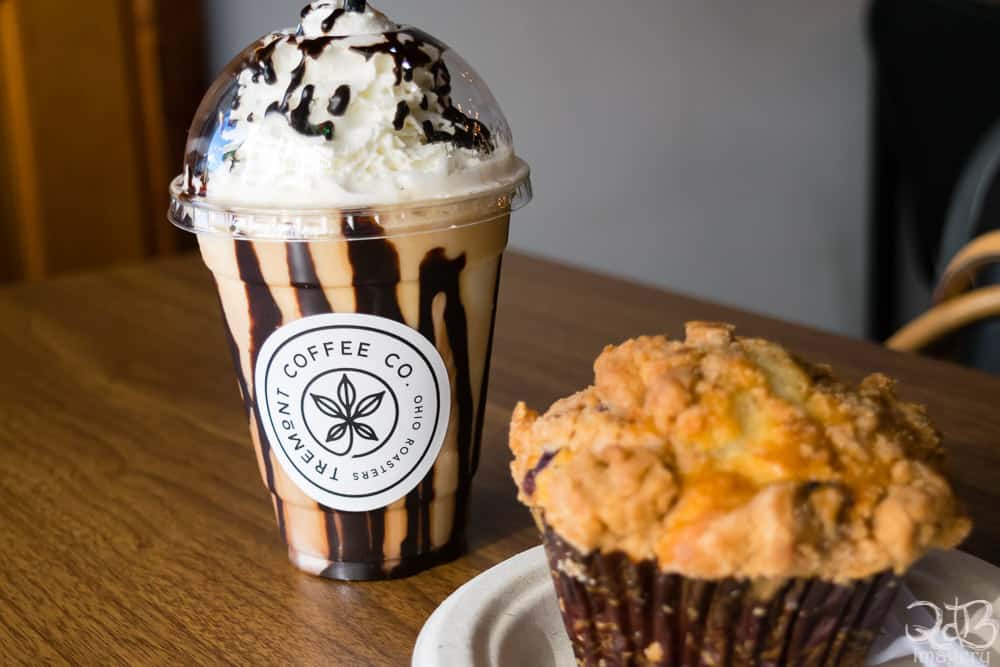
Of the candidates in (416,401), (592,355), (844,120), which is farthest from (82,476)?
(844,120)

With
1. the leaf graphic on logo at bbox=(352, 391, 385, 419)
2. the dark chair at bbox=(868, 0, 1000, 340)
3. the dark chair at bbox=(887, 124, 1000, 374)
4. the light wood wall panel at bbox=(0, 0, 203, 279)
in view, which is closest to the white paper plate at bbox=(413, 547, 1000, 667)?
the leaf graphic on logo at bbox=(352, 391, 385, 419)

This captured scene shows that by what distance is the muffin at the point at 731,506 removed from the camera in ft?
1.88

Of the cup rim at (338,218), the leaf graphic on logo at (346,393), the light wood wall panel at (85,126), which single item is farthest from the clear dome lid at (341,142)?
the light wood wall panel at (85,126)

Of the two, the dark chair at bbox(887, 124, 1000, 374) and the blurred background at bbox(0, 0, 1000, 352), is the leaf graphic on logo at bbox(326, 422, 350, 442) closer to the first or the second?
the dark chair at bbox(887, 124, 1000, 374)

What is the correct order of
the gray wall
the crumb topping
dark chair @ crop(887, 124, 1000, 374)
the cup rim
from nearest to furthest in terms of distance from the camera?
the crumb topping < the cup rim < dark chair @ crop(887, 124, 1000, 374) < the gray wall

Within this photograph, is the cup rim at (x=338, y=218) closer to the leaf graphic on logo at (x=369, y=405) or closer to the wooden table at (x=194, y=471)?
the leaf graphic on logo at (x=369, y=405)

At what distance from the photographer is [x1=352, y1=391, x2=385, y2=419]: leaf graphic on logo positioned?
80cm

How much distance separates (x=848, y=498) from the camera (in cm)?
58

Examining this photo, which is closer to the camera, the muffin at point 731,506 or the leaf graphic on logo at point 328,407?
the muffin at point 731,506

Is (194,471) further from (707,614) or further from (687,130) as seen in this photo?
(687,130)

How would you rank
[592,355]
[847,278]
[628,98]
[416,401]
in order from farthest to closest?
[847,278] → [628,98] → [592,355] → [416,401]

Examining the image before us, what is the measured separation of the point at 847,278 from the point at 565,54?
137cm

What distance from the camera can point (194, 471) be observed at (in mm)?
1053

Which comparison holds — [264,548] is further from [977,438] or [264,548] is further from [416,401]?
[977,438]
